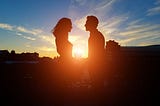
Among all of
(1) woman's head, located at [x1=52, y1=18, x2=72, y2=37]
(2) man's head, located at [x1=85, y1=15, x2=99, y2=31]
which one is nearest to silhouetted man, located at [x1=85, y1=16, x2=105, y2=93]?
(2) man's head, located at [x1=85, y1=15, x2=99, y2=31]

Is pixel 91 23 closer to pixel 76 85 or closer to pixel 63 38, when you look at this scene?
pixel 63 38

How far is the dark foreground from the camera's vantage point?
6.97 meters

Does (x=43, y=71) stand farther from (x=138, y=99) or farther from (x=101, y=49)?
(x=138, y=99)

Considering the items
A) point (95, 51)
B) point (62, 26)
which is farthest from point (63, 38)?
point (95, 51)

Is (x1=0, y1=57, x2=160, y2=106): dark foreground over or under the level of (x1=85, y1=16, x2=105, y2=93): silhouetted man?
under

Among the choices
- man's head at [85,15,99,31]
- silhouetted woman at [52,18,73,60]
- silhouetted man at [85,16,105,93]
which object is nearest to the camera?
silhouetted man at [85,16,105,93]

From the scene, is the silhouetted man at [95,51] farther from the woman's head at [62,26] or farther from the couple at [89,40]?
the woman's head at [62,26]

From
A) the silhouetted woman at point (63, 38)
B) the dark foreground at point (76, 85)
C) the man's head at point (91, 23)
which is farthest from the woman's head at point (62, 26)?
the dark foreground at point (76, 85)

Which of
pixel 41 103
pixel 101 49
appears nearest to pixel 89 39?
pixel 101 49

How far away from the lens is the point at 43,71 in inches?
301

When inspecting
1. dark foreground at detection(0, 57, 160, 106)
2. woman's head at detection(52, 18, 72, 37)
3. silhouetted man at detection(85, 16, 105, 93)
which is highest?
woman's head at detection(52, 18, 72, 37)

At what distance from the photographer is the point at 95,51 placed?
5.97m

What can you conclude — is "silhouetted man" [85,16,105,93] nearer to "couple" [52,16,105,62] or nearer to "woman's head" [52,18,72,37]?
Result: "couple" [52,16,105,62]

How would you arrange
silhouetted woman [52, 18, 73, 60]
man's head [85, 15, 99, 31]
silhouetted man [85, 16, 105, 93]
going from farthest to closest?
silhouetted woman [52, 18, 73, 60] → man's head [85, 15, 99, 31] → silhouetted man [85, 16, 105, 93]
